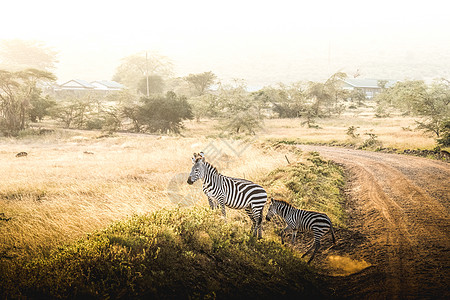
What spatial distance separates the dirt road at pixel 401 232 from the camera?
578 cm

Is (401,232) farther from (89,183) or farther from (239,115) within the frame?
(239,115)

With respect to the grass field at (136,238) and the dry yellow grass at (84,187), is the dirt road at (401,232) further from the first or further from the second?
the dry yellow grass at (84,187)

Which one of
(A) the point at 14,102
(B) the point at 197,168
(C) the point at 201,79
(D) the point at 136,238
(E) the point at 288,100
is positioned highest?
(C) the point at 201,79

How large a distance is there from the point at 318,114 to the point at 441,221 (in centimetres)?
5197

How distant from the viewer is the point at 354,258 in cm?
704

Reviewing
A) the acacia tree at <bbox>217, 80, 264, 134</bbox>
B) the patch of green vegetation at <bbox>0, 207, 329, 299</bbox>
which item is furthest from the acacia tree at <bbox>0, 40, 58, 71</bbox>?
the patch of green vegetation at <bbox>0, 207, 329, 299</bbox>

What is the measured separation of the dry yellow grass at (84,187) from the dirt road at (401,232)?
4.31 m

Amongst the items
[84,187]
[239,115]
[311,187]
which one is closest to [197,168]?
[311,187]

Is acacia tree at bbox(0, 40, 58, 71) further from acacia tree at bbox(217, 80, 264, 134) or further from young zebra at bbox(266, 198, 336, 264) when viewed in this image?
young zebra at bbox(266, 198, 336, 264)

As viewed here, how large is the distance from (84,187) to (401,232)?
11.2 metres

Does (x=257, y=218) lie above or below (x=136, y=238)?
below

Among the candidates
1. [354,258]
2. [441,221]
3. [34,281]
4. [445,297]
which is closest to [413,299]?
[445,297]

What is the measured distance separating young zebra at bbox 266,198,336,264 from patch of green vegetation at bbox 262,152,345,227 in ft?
3.43

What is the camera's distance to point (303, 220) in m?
7.25
